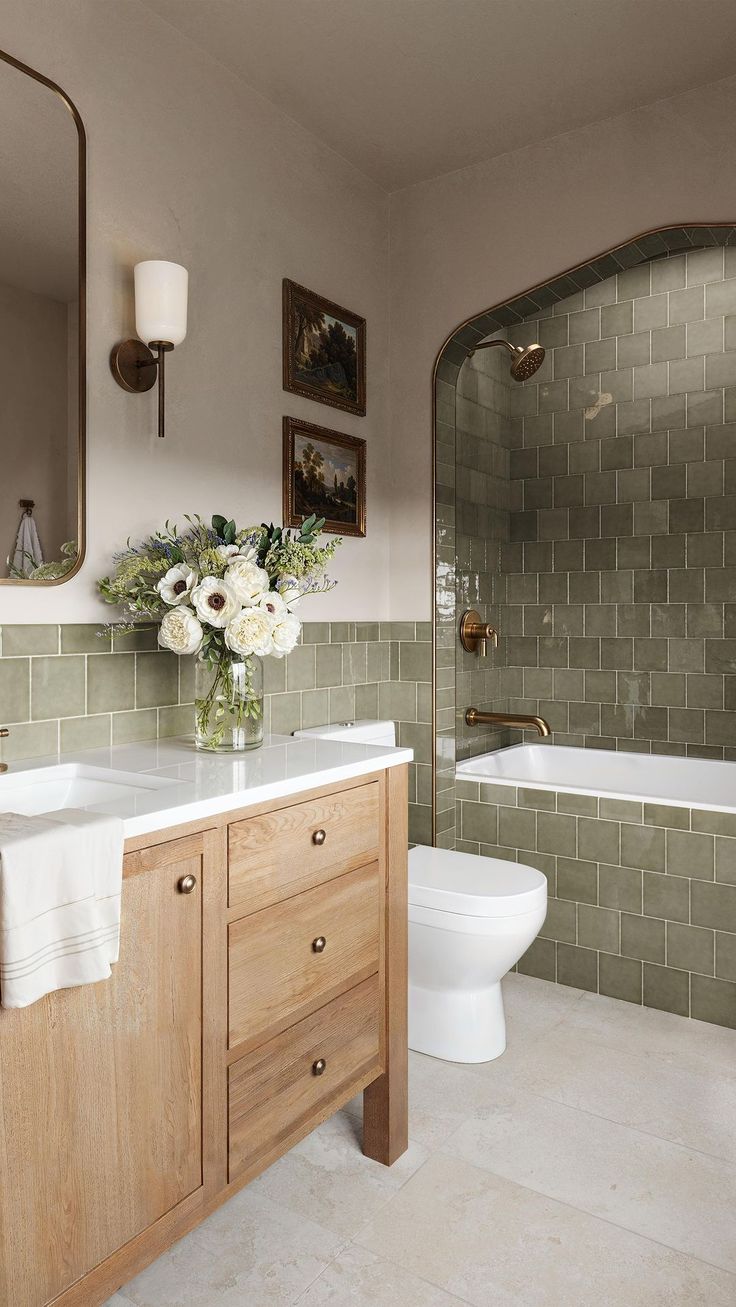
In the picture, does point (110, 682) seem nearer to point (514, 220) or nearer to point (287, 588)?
point (287, 588)

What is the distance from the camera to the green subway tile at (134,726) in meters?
1.96

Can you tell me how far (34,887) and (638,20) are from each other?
2502 mm

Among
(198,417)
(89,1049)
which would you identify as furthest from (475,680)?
(89,1049)

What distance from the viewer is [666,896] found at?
2533 millimetres

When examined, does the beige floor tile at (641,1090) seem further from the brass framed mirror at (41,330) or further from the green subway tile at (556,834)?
the brass framed mirror at (41,330)

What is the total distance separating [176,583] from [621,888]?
1707 millimetres

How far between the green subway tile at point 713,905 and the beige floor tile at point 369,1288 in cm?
135

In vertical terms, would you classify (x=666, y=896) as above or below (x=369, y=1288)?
above

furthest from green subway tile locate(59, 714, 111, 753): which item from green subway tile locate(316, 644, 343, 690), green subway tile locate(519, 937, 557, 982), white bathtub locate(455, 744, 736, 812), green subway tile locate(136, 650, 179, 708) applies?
green subway tile locate(519, 937, 557, 982)

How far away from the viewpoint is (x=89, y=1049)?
119cm

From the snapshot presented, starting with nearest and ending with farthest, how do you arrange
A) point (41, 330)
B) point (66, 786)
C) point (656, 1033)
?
1. point (66, 786)
2. point (41, 330)
3. point (656, 1033)

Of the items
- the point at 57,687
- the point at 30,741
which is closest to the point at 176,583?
the point at 57,687

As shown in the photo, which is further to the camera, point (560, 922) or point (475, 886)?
point (560, 922)

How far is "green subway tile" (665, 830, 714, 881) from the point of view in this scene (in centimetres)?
247
